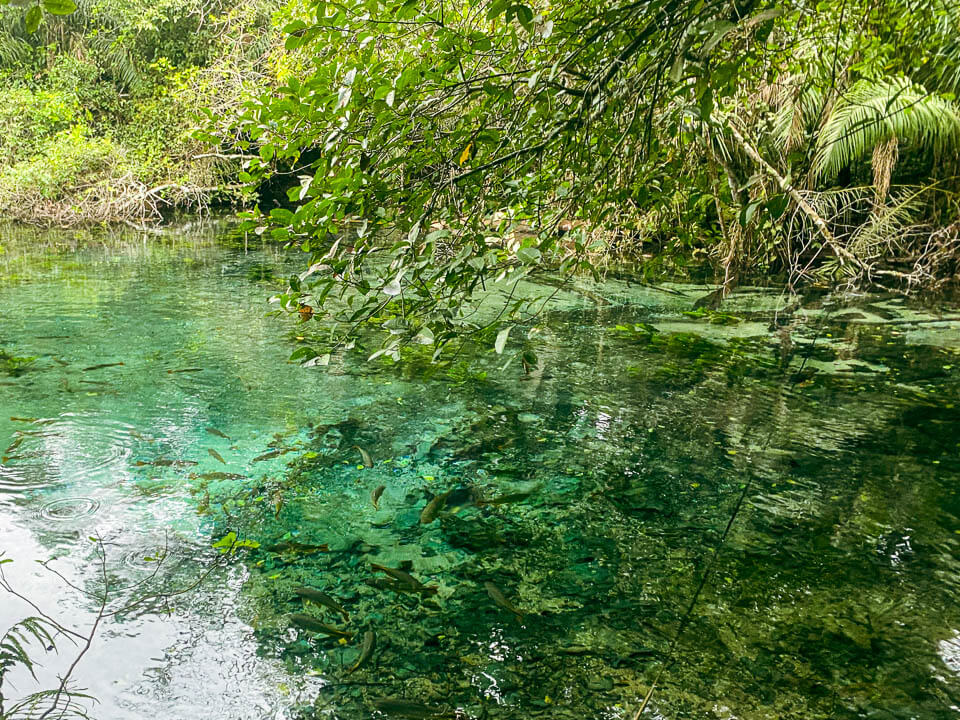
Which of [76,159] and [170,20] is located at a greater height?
[170,20]

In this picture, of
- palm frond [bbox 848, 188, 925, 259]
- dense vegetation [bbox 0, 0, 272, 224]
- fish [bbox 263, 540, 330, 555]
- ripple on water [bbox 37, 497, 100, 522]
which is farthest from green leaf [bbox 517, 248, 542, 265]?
dense vegetation [bbox 0, 0, 272, 224]

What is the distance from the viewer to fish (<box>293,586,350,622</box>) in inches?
86.4

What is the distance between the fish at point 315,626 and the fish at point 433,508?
1.85 feet

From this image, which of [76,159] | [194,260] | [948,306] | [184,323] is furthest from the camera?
[76,159]

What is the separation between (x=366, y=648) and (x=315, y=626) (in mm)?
157

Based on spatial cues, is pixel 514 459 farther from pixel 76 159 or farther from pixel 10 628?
pixel 76 159

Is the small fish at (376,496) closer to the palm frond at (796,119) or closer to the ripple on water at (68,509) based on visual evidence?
the ripple on water at (68,509)

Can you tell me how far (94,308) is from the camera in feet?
20.7

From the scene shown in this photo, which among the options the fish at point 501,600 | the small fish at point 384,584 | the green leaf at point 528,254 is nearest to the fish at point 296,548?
the small fish at point 384,584

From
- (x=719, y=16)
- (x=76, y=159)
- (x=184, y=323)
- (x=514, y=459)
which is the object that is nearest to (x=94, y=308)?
(x=184, y=323)

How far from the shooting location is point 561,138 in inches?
91.4

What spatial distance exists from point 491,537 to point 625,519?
21.0 inches

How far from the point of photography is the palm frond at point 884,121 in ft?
21.8

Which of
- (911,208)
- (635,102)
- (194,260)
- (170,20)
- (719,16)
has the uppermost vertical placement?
(170,20)
